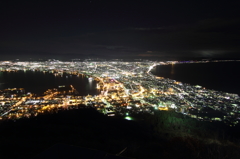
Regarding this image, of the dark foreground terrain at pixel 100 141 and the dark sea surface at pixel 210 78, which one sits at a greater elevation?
the dark foreground terrain at pixel 100 141

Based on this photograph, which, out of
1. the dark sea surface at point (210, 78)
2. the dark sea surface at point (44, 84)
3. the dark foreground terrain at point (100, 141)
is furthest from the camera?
the dark sea surface at point (210, 78)

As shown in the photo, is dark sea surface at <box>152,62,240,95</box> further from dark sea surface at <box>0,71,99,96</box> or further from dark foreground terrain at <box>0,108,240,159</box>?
dark foreground terrain at <box>0,108,240,159</box>

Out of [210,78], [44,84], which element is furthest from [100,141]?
[210,78]

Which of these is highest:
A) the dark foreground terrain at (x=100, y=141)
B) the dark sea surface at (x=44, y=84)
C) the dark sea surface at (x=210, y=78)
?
the dark foreground terrain at (x=100, y=141)

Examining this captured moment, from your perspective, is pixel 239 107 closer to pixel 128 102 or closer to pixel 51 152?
pixel 128 102

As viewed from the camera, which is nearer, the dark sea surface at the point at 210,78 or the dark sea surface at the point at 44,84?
the dark sea surface at the point at 44,84

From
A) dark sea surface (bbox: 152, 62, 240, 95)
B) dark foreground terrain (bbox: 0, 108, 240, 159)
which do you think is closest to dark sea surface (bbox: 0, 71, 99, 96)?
dark foreground terrain (bbox: 0, 108, 240, 159)

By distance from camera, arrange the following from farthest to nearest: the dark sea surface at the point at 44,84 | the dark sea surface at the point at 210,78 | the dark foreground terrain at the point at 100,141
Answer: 1. the dark sea surface at the point at 210,78
2. the dark sea surface at the point at 44,84
3. the dark foreground terrain at the point at 100,141

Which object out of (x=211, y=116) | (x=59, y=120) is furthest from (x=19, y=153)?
(x=211, y=116)

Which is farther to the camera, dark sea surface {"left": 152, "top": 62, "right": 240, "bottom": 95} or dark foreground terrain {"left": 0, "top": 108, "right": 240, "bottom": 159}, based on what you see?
dark sea surface {"left": 152, "top": 62, "right": 240, "bottom": 95}

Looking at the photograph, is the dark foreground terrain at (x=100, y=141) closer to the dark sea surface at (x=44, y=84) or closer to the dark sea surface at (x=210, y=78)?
the dark sea surface at (x=44, y=84)

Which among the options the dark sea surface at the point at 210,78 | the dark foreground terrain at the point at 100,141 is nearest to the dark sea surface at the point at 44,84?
the dark foreground terrain at the point at 100,141
